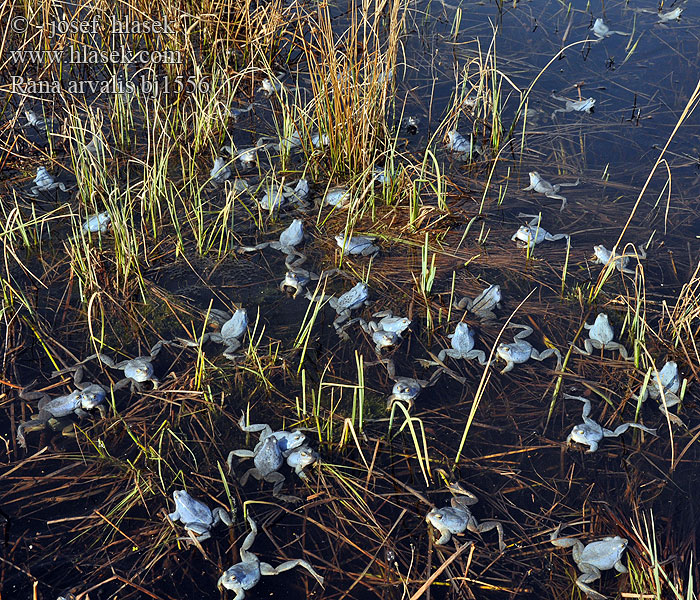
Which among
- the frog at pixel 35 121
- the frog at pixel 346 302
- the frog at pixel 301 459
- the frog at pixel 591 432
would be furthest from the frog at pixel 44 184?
the frog at pixel 591 432

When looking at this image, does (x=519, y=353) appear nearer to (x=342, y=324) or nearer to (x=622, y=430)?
(x=622, y=430)

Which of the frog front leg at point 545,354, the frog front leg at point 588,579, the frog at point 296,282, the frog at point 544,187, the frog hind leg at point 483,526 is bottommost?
the frog front leg at point 588,579

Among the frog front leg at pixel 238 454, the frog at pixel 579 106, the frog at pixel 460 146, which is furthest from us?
the frog at pixel 579 106

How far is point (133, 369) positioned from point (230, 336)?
1.97 ft

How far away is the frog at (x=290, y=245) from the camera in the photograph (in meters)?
4.81

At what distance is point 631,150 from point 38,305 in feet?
16.3

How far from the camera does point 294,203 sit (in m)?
5.37

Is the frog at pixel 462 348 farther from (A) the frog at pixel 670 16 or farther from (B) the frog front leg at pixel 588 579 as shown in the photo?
(A) the frog at pixel 670 16

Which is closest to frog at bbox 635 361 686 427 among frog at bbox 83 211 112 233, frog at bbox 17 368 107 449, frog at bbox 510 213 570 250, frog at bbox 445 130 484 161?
frog at bbox 510 213 570 250

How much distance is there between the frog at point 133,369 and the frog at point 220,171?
1.98 meters

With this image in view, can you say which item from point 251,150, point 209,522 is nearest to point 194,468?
point 209,522

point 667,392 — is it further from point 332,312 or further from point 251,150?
point 251,150

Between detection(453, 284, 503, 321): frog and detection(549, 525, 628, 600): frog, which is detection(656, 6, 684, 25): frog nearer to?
detection(453, 284, 503, 321): frog

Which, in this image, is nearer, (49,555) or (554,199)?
(49,555)
